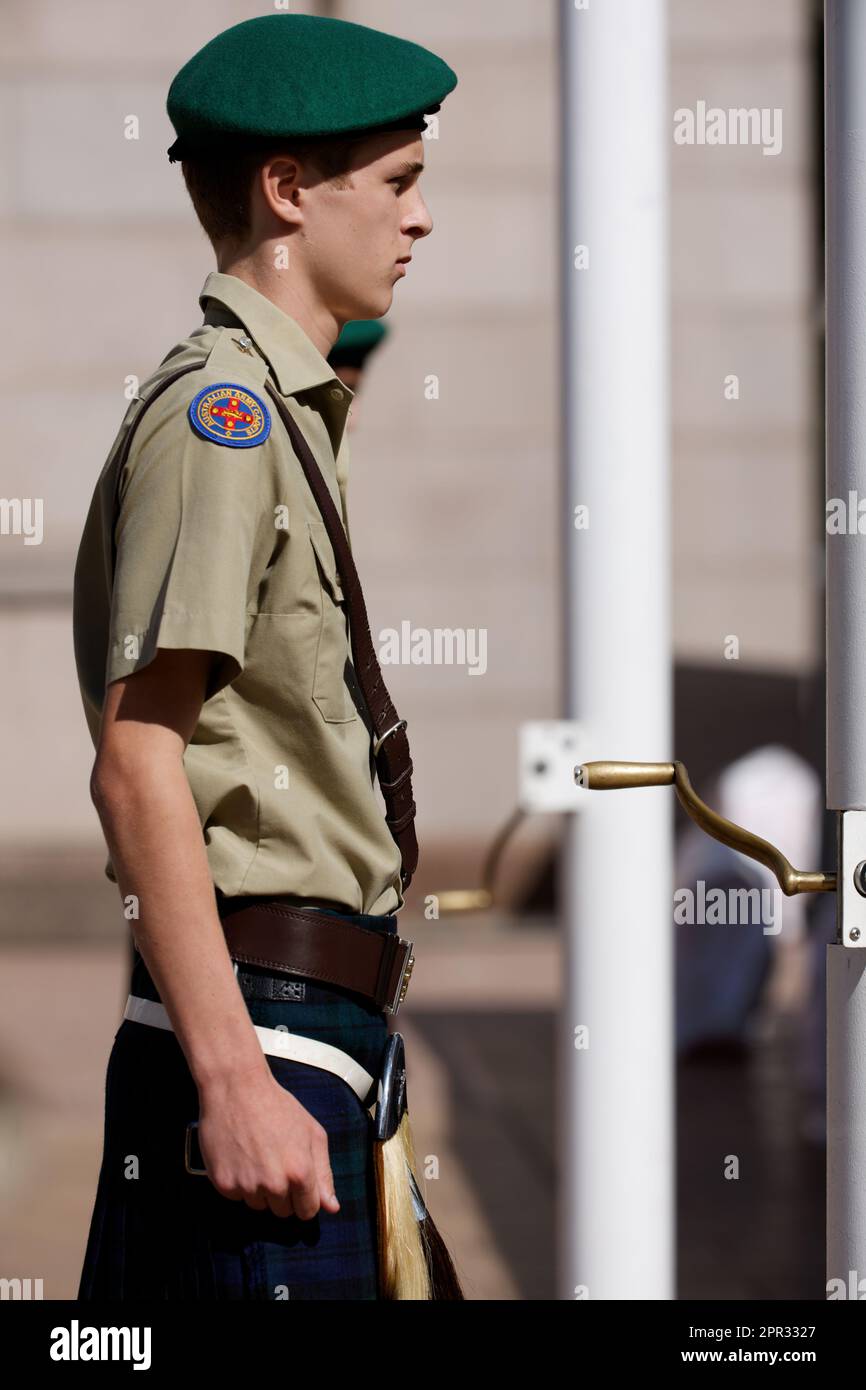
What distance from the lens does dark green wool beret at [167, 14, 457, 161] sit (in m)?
1.64

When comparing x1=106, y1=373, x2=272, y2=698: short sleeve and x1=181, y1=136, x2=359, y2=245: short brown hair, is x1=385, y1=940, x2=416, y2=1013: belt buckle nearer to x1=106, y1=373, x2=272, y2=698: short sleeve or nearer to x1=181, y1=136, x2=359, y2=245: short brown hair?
x1=106, y1=373, x2=272, y2=698: short sleeve

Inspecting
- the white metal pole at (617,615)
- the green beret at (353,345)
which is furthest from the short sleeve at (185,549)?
the green beret at (353,345)

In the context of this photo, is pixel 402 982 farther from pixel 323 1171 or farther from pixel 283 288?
pixel 283 288

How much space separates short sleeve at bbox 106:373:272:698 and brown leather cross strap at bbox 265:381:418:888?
3.3 inches

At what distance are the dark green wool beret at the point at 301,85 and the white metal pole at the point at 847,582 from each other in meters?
0.41

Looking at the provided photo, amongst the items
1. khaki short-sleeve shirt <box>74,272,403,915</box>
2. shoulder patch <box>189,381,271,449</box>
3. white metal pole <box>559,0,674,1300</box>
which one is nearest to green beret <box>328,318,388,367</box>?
white metal pole <box>559,0,674,1300</box>

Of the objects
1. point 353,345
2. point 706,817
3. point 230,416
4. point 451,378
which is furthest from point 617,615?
point 451,378

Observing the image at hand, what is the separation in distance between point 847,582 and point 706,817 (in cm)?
28

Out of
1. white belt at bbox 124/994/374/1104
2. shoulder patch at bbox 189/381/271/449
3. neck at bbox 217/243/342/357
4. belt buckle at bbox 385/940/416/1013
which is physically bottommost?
white belt at bbox 124/994/374/1104

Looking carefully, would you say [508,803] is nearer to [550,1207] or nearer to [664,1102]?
[550,1207]

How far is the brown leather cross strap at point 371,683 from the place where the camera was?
1.60m

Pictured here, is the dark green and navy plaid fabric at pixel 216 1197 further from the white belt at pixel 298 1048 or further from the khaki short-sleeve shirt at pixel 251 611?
the khaki short-sleeve shirt at pixel 251 611

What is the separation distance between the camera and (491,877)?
7.89 feet

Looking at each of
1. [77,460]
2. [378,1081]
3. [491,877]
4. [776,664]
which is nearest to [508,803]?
[776,664]
